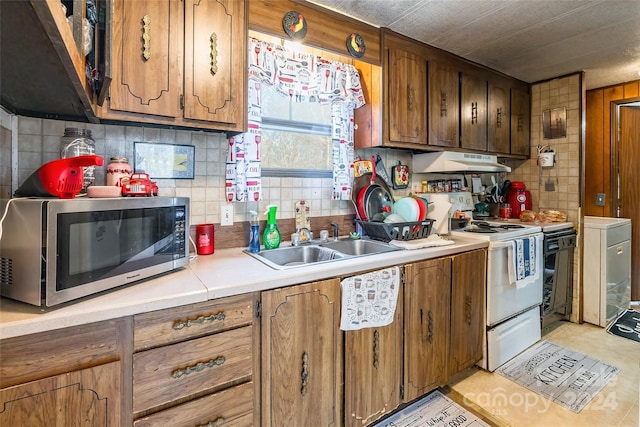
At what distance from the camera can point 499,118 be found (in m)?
2.86

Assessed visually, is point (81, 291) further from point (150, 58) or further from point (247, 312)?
point (150, 58)

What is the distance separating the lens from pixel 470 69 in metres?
2.58

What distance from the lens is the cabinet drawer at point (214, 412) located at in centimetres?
103

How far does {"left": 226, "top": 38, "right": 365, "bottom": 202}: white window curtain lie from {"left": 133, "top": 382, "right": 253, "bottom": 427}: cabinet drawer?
3.15 ft

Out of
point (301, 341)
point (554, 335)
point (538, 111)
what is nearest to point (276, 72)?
point (301, 341)

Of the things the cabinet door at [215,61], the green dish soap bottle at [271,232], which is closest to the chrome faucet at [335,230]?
the green dish soap bottle at [271,232]

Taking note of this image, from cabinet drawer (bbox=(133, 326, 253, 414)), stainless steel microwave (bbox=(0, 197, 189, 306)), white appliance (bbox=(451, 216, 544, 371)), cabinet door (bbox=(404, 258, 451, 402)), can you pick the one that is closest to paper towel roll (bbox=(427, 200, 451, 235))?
white appliance (bbox=(451, 216, 544, 371))

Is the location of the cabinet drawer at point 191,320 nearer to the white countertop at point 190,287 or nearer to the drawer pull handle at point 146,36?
the white countertop at point 190,287

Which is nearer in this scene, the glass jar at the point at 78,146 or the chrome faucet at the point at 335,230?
the glass jar at the point at 78,146

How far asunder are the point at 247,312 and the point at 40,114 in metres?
1.22

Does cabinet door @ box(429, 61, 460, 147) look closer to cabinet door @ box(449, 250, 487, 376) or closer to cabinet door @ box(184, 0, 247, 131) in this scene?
cabinet door @ box(449, 250, 487, 376)

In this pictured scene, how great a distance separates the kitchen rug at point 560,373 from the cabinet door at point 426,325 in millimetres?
667

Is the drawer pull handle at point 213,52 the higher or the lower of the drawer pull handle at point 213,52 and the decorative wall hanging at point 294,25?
the lower

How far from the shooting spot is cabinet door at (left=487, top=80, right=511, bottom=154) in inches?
109
